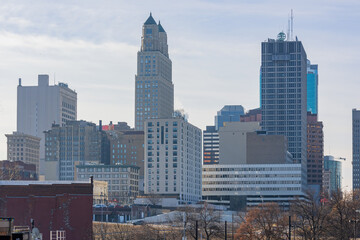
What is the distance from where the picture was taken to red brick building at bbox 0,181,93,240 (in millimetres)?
104812

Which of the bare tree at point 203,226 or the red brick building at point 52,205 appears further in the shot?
the bare tree at point 203,226

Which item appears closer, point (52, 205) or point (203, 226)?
point (52, 205)

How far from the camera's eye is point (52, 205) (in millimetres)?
105875

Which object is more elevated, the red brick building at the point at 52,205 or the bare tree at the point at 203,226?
the red brick building at the point at 52,205

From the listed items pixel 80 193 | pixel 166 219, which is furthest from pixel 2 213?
pixel 166 219

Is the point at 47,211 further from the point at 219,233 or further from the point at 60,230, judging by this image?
the point at 219,233

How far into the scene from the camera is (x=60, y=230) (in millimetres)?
105125

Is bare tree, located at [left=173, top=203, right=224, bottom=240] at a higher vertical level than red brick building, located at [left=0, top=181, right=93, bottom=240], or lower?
lower

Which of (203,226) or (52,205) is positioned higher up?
(52,205)

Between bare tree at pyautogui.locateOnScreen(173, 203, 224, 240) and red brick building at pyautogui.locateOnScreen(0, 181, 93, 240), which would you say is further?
bare tree at pyautogui.locateOnScreen(173, 203, 224, 240)

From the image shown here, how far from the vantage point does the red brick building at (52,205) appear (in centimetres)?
10481

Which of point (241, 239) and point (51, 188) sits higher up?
point (51, 188)

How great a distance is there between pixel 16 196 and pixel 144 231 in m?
32.1

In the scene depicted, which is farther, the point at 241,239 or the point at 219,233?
the point at 219,233
